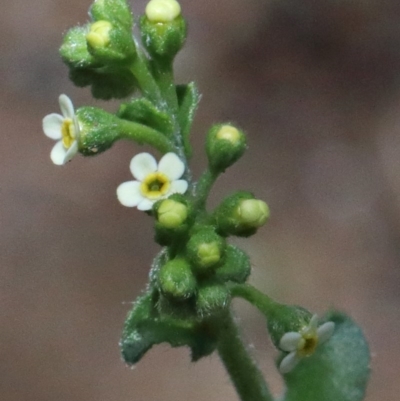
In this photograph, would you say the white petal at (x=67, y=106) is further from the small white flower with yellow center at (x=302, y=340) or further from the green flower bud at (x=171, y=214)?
the small white flower with yellow center at (x=302, y=340)

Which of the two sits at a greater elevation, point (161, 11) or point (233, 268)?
point (161, 11)

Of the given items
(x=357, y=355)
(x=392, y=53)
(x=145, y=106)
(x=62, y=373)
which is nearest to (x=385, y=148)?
(x=392, y=53)

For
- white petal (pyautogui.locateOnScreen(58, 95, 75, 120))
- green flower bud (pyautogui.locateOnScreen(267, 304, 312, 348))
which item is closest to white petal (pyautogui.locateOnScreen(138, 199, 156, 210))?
white petal (pyautogui.locateOnScreen(58, 95, 75, 120))

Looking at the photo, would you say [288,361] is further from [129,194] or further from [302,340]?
[129,194]

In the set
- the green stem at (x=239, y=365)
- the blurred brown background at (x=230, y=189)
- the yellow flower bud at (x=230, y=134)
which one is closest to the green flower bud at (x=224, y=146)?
the yellow flower bud at (x=230, y=134)

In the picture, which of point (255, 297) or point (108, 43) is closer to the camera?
point (108, 43)

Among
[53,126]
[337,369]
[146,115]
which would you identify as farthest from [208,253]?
[337,369]

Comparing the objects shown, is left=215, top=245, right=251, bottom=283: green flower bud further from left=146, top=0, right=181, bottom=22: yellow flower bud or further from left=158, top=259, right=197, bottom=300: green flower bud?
left=146, top=0, right=181, bottom=22: yellow flower bud

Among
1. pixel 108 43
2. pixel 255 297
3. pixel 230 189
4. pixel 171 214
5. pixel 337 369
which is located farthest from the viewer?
pixel 230 189
